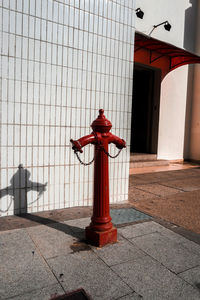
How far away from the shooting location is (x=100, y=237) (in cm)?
295

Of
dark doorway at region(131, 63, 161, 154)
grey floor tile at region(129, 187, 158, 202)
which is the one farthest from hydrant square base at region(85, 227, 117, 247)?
dark doorway at region(131, 63, 161, 154)

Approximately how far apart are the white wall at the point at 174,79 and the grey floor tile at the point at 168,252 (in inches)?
300

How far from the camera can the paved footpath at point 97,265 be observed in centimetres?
222

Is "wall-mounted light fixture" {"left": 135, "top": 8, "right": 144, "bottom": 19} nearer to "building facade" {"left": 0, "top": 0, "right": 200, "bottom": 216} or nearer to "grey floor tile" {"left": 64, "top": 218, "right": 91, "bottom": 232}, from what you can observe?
"building facade" {"left": 0, "top": 0, "right": 200, "bottom": 216}

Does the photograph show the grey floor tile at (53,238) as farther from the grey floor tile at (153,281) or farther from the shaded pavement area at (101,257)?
the grey floor tile at (153,281)

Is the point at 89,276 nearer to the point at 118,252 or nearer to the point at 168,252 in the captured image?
the point at 118,252

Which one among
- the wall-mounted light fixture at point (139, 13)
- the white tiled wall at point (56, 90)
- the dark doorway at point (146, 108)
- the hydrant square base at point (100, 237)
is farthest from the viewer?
the dark doorway at point (146, 108)

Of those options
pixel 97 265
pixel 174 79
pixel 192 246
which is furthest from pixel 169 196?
pixel 174 79

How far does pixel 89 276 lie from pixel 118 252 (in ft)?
1.85

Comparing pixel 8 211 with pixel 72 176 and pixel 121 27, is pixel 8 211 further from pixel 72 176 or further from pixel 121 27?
pixel 121 27

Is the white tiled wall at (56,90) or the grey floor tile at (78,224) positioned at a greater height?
the white tiled wall at (56,90)

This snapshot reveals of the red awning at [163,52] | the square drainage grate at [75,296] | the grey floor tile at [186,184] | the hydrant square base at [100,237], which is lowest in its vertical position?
the grey floor tile at [186,184]

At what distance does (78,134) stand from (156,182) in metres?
3.49

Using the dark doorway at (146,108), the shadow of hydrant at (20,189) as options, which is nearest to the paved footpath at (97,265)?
the shadow of hydrant at (20,189)
